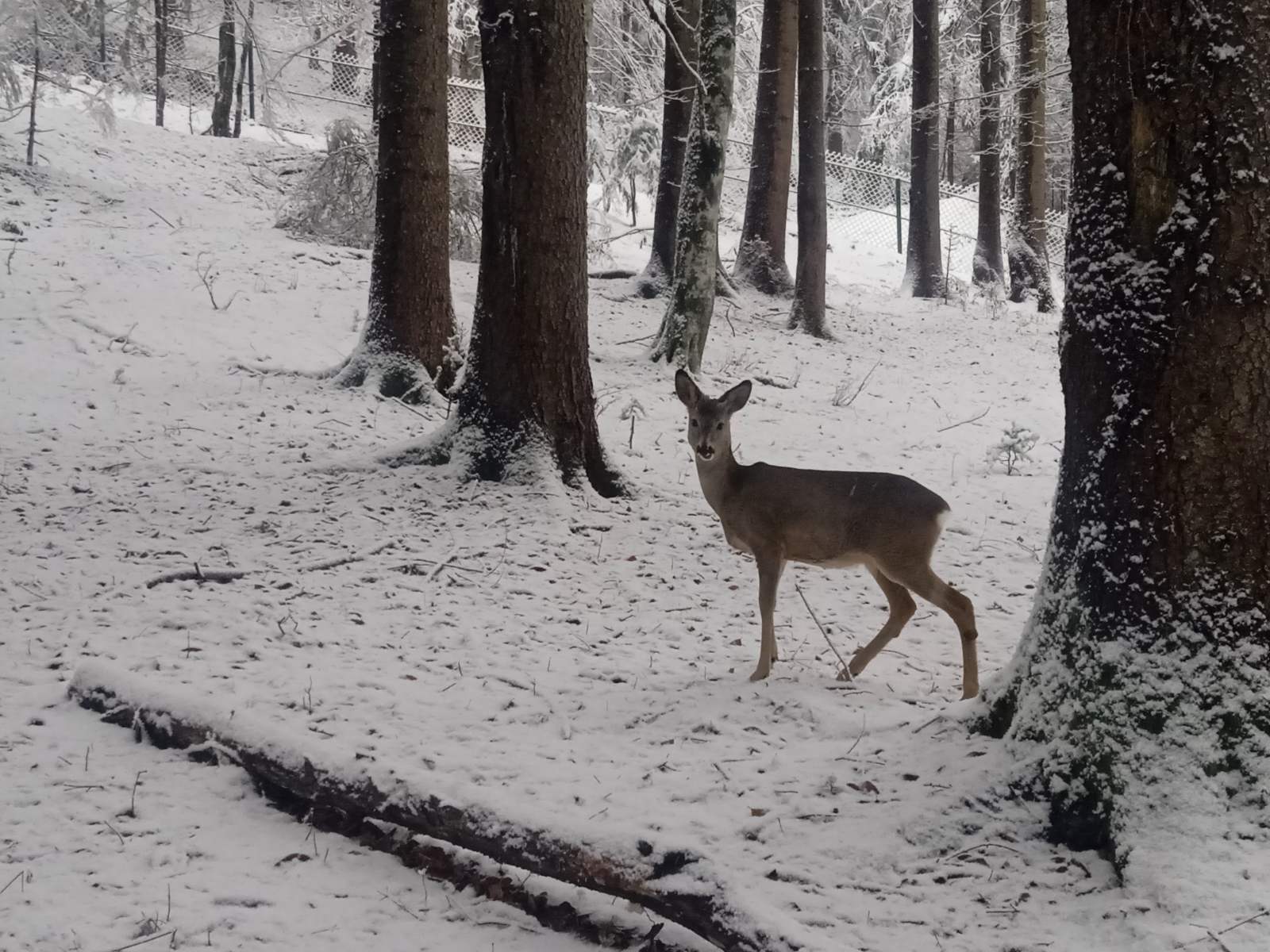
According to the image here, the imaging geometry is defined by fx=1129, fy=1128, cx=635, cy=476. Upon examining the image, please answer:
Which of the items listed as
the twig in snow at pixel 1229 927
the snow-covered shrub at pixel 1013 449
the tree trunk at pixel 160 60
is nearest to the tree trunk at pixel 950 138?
the snow-covered shrub at pixel 1013 449

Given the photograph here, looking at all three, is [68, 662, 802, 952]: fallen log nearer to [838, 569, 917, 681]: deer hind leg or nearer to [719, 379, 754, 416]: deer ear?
[838, 569, 917, 681]: deer hind leg

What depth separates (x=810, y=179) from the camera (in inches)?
631

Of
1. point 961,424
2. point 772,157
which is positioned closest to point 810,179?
point 772,157

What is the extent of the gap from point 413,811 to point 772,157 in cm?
1474

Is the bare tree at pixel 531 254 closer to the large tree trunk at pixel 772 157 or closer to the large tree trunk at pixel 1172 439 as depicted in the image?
the large tree trunk at pixel 1172 439

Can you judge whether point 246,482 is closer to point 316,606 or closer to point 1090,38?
point 316,606

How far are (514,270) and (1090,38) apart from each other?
4607 mm

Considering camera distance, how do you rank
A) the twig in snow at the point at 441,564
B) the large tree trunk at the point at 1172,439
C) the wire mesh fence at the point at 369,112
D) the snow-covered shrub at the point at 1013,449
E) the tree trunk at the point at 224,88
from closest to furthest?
the large tree trunk at the point at 1172,439
the twig in snow at the point at 441,564
the snow-covered shrub at the point at 1013,449
the wire mesh fence at the point at 369,112
the tree trunk at the point at 224,88

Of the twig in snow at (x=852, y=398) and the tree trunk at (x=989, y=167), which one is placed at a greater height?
the tree trunk at (x=989, y=167)

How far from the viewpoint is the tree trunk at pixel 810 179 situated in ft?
51.2

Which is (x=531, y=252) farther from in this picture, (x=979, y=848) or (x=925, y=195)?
(x=925, y=195)

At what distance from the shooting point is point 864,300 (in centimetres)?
2008

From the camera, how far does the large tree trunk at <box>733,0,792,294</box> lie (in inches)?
647

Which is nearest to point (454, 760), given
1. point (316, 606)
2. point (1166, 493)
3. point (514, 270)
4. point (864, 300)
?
point (316, 606)
